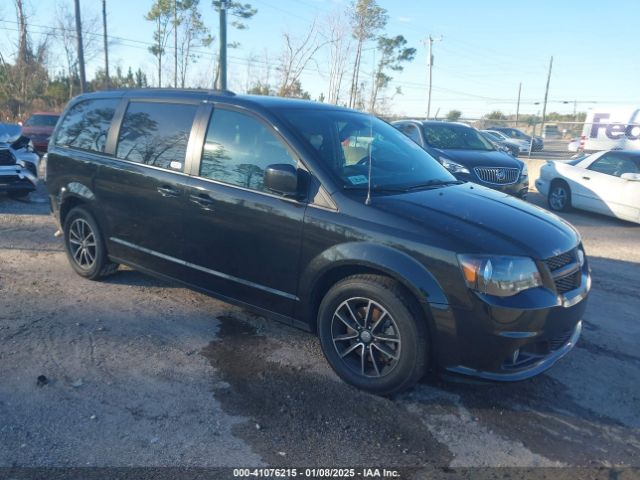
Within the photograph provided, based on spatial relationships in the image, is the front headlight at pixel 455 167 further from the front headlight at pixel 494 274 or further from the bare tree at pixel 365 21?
the bare tree at pixel 365 21

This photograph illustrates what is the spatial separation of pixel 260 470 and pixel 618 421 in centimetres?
223

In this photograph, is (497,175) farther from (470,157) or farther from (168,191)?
(168,191)

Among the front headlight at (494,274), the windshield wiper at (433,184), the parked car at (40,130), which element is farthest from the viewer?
the parked car at (40,130)

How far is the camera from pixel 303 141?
12.3 ft

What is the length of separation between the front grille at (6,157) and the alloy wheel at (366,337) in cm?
773

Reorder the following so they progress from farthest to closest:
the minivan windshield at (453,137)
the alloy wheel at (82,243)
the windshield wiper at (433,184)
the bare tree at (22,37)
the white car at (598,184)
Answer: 1. the bare tree at (22,37)
2. the minivan windshield at (453,137)
3. the white car at (598,184)
4. the alloy wheel at (82,243)
5. the windshield wiper at (433,184)

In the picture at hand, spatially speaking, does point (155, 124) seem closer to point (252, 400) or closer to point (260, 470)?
point (252, 400)

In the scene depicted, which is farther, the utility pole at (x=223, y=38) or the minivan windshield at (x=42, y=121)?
the minivan windshield at (x=42, y=121)

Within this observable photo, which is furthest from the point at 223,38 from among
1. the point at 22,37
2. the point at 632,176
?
the point at 22,37

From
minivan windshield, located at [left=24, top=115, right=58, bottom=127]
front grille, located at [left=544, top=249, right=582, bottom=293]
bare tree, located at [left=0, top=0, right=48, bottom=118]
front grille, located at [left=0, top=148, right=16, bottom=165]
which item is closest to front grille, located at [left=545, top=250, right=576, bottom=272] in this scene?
front grille, located at [left=544, top=249, right=582, bottom=293]

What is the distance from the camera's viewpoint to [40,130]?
1753cm

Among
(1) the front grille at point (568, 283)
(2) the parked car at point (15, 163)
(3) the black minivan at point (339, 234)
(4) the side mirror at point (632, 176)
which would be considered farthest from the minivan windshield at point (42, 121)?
(1) the front grille at point (568, 283)

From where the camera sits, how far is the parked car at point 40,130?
56.1 ft

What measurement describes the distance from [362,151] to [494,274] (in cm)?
159
